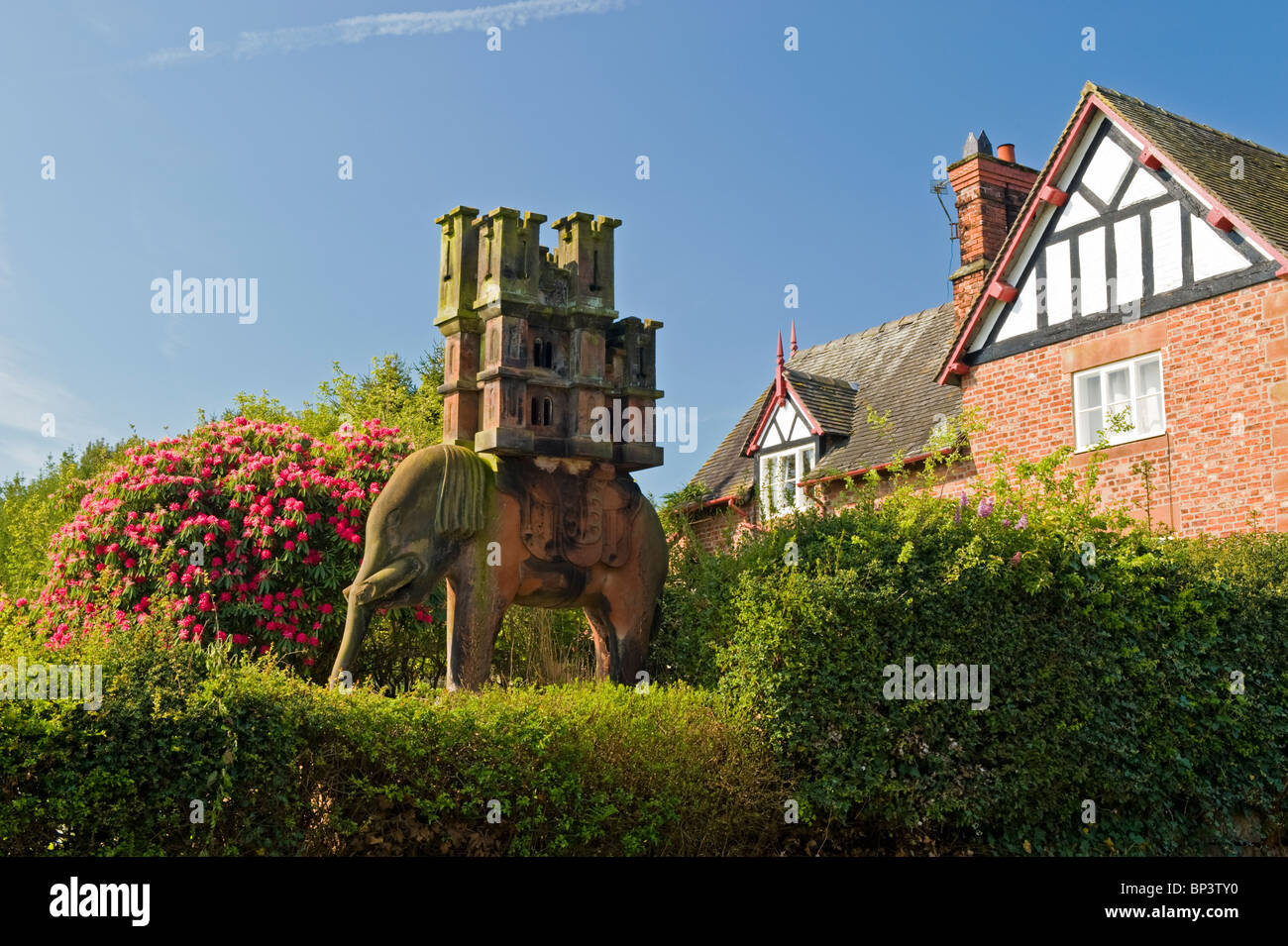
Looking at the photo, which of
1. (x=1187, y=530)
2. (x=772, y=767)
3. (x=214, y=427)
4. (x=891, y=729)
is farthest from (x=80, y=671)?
(x=1187, y=530)

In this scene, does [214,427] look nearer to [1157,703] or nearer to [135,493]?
[135,493]

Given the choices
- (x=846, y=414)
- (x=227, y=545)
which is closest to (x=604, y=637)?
(x=227, y=545)

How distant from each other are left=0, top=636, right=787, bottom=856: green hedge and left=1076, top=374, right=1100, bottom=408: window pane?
10.2 meters

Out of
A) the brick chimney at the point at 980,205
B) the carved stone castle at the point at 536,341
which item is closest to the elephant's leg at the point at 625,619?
the carved stone castle at the point at 536,341

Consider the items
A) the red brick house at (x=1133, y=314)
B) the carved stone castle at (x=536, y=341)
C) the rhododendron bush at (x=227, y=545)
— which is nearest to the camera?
the carved stone castle at (x=536, y=341)

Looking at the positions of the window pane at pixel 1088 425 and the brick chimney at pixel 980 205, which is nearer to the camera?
the window pane at pixel 1088 425

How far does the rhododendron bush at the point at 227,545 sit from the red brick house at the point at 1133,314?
4369mm

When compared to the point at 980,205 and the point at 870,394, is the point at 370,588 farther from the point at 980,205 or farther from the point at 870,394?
the point at 870,394

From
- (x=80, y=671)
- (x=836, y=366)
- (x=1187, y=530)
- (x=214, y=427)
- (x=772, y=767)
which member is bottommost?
(x=772, y=767)

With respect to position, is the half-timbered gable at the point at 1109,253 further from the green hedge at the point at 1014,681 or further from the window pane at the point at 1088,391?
the green hedge at the point at 1014,681

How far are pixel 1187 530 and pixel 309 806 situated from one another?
12.2 meters

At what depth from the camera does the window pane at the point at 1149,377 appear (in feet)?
51.1
